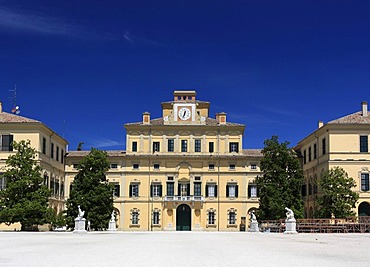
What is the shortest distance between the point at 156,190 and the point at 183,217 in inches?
171

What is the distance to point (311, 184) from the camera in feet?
192

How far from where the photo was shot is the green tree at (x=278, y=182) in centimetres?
4950

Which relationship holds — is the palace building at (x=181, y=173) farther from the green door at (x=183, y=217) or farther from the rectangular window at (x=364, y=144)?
the rectangular window at (x=364, y=144)

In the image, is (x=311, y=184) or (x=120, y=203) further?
Result: (x=120, y=203)

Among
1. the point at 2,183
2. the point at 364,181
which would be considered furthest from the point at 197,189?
the point at 2,183

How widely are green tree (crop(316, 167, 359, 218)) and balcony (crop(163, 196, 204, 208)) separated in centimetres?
1767

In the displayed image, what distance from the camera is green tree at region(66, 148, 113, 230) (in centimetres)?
4816

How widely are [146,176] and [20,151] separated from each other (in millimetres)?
20292

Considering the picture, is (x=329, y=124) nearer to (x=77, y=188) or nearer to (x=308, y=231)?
(x=308, y=231)

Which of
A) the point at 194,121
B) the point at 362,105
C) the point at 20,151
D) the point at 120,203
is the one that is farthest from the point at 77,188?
the point at 362,105

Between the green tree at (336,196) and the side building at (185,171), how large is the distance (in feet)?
53.2

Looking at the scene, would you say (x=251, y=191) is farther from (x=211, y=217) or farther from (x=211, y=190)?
(x=211, y=217)

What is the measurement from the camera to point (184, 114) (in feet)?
214

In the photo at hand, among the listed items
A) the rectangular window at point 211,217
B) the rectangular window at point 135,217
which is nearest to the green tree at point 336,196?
the rectangular window at point 211,217
